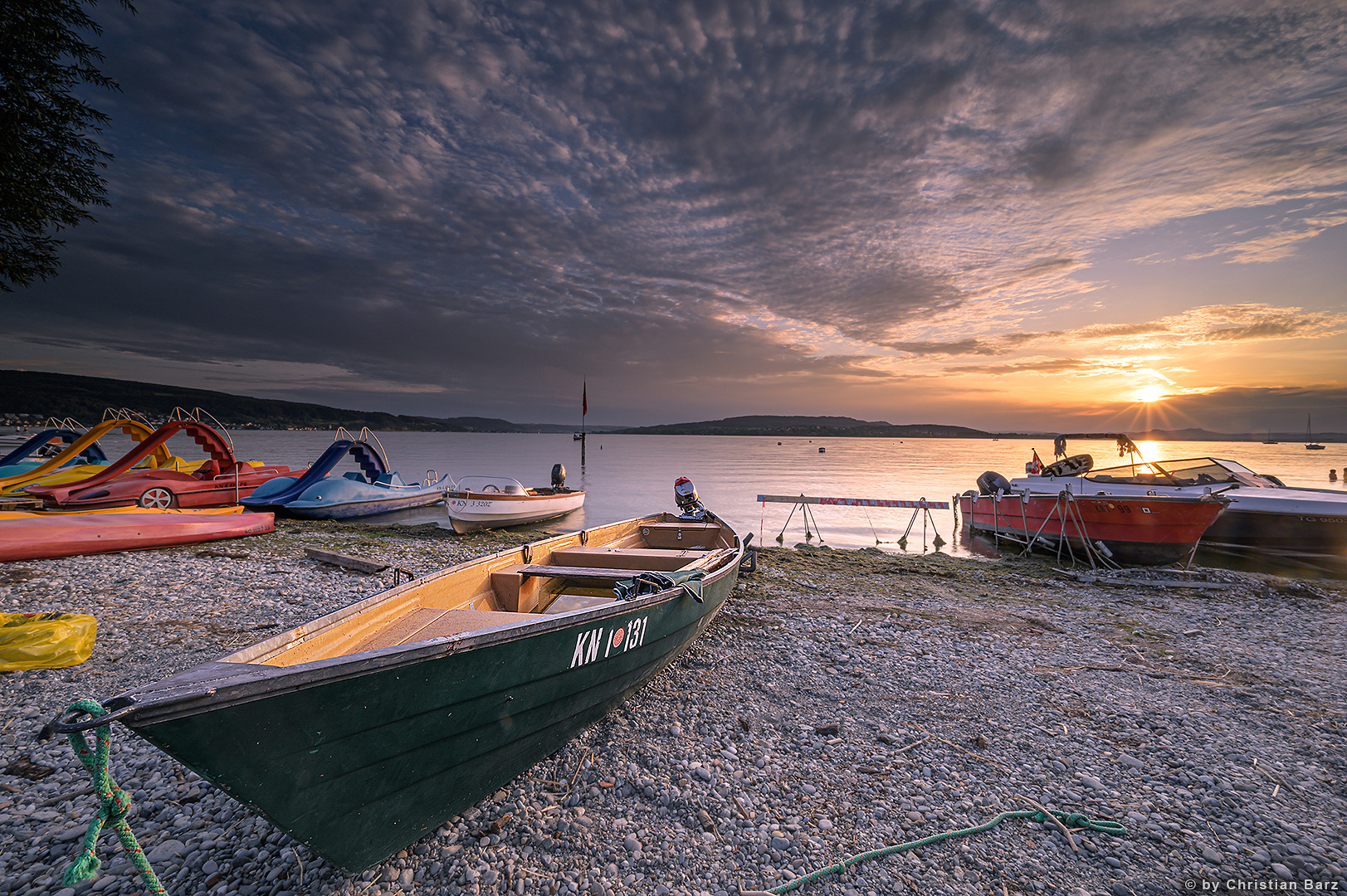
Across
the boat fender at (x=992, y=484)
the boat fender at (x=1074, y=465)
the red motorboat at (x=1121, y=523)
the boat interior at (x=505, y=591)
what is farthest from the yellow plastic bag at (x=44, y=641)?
the boat fender at (x=1074, y=465)

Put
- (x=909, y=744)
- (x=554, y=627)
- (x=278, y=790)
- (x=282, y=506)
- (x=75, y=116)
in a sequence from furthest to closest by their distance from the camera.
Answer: (x=282, y=506), (x=75, y=116), (x=909, y=744), (x=554, y=627), (x=278, y=790)

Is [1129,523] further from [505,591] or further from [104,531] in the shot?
[104,531]

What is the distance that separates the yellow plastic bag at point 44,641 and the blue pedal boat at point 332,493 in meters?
13.5

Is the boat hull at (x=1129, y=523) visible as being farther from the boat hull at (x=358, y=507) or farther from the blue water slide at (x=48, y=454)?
the blue water slide at (x=48, y=454)

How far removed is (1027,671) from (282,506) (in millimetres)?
21784

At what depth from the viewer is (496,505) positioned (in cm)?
1711

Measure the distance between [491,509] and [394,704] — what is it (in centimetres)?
1468

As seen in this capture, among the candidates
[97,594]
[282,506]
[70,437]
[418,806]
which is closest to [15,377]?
[70,437]

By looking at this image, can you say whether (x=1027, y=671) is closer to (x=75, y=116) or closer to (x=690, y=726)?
(x=690, y=726)

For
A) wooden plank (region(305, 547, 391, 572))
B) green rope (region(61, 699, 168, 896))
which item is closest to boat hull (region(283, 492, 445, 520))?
wooden plank (region(305, 547, 391, 572))

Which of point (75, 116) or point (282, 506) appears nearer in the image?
point (75, 116)

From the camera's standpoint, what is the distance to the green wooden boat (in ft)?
7.82

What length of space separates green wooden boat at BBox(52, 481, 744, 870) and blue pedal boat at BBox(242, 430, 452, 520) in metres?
16.9

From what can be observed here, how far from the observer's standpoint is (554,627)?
12.3ft
